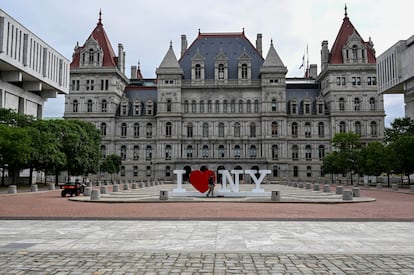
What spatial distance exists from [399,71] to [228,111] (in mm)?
37525

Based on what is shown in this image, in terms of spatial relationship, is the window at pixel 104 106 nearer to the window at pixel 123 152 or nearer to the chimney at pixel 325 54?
the window at pixel 123 152

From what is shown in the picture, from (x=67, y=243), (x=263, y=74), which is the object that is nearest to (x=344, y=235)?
(x=67, y=243)

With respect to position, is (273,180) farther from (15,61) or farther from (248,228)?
(248,228)

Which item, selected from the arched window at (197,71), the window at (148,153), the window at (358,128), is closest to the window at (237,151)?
the arched window at (197,71)

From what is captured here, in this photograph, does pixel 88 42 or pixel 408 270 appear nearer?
pixel 408 270

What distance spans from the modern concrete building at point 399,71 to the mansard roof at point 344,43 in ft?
60.9

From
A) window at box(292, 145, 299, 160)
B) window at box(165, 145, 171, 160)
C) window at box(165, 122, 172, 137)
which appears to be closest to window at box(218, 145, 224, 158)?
window at box(165, 145, 171, 160)

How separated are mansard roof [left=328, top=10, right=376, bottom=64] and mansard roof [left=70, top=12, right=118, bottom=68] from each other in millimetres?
50761

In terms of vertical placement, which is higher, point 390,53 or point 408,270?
point 390,53

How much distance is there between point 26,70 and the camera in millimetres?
58000

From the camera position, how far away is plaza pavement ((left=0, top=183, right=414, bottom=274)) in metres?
9.40

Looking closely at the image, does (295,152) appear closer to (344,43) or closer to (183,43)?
(344,43)

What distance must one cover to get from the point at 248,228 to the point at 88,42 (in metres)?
84.6

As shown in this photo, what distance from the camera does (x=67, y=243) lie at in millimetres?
12273
